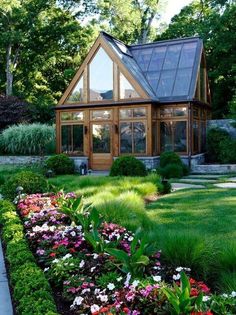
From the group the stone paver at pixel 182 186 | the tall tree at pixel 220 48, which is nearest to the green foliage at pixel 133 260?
the stone paver at pixel 182 186

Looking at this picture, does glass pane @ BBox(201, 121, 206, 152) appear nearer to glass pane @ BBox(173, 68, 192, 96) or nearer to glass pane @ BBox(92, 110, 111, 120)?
glass pane @ BBox(173, 68, 192, 96)

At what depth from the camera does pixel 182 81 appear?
1617 cm

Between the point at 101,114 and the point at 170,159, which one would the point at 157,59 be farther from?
the point at 170,159

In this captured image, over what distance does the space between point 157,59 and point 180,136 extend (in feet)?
13.2

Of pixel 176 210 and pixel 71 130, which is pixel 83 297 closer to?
pixel 176 210

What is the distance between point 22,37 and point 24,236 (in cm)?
2319

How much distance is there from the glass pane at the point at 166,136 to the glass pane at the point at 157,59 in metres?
2.78

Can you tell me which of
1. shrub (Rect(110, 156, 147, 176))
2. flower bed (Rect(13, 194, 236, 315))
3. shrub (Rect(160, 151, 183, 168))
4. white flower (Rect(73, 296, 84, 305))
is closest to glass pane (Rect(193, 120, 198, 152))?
shrub (Rect(160, 151, 183, 168))

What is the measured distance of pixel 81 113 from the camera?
16594 mm

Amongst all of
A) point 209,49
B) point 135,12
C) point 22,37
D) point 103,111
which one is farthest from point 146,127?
point 135,12

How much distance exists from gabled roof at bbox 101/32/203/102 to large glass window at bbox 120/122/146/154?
4.35 feet

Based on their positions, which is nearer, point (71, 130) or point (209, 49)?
point (71, 130)

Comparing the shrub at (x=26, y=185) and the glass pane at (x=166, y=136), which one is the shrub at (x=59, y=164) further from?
the shrub at (x=26, y=185)

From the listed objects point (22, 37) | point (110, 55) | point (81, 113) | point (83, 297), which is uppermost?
point (22, 37)
